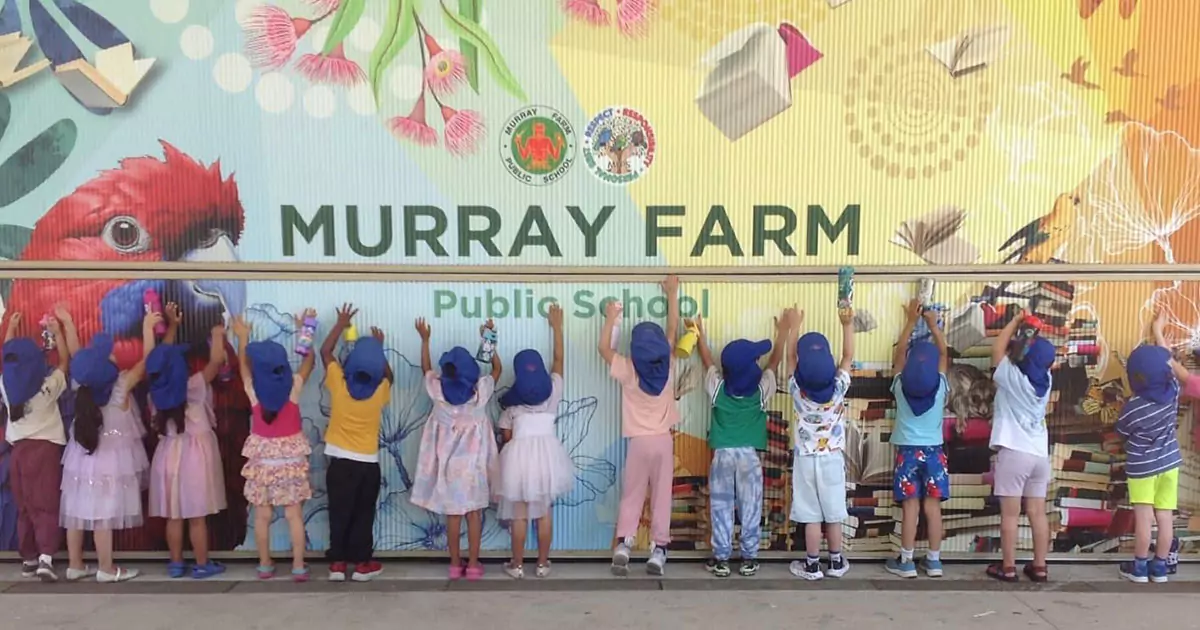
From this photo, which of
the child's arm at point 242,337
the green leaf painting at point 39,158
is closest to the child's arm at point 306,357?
the child's arm at point 242,337

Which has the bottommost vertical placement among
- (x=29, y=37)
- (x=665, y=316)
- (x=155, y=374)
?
(x=155, y=374)

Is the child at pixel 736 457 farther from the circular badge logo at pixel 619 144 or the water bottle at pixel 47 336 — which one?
the water bottle at pixel 47 336

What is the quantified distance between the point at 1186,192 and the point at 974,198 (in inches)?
52.1

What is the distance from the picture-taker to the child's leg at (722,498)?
4.52 m

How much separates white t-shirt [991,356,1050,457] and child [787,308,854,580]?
924mm

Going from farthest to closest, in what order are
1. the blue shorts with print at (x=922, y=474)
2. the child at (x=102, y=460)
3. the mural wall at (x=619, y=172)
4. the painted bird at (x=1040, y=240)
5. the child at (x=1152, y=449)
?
the painted bird at (x=1040, y=240) < the mural wall at (x=619, y=172) < the blue shorts with print at (x=922, y=474) < the child at (x=1152, y=449) < the child at (x=102, y=460)

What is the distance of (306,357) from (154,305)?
3.35 feet

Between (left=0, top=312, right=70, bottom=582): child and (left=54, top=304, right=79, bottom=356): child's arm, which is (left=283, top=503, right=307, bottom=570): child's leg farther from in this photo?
(left=54, top=304, right=79, bottom=356): child's arm

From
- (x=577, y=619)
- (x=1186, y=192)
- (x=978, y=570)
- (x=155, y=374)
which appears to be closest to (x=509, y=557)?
(x=577, y=619)

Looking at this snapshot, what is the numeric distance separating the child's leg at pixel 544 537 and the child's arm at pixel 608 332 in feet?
3.32

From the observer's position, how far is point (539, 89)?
15.2 feet

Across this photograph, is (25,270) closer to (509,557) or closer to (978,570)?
(509,557)

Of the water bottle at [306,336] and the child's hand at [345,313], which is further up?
the child's hand at [345,313]

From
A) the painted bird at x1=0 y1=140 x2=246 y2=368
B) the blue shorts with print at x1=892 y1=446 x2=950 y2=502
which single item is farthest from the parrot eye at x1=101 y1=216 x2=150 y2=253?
the blue shorts with print at x1=892 y1=446 x2=950 y2=502
